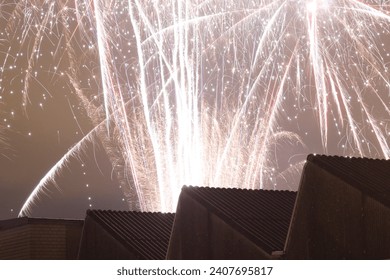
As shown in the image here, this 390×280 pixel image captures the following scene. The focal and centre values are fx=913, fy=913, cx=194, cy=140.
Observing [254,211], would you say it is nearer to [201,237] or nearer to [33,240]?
[201,237]

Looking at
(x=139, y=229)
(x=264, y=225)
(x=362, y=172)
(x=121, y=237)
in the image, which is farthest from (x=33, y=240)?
(x=362, y=172)

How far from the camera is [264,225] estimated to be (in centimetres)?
3256

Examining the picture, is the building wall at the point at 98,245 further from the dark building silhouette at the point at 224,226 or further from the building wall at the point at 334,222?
the building wall at the point at 334,222

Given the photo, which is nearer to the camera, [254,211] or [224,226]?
[224,226]

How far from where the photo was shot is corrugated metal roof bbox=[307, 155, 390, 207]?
27.9 meters

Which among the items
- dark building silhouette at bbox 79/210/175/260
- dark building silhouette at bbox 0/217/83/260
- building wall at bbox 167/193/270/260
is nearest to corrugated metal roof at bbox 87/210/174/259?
dark building silhouette at bbox 79/210/175/260

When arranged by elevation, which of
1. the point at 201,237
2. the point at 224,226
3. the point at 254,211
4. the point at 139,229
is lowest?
the point at 201,237

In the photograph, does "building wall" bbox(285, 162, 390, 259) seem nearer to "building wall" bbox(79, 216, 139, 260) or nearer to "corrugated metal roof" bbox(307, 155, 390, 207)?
"corrugated metal roof" bbox(307, 155, 390, 207)

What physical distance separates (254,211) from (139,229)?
22.0 ft

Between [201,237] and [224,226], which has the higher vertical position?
[224,226]
